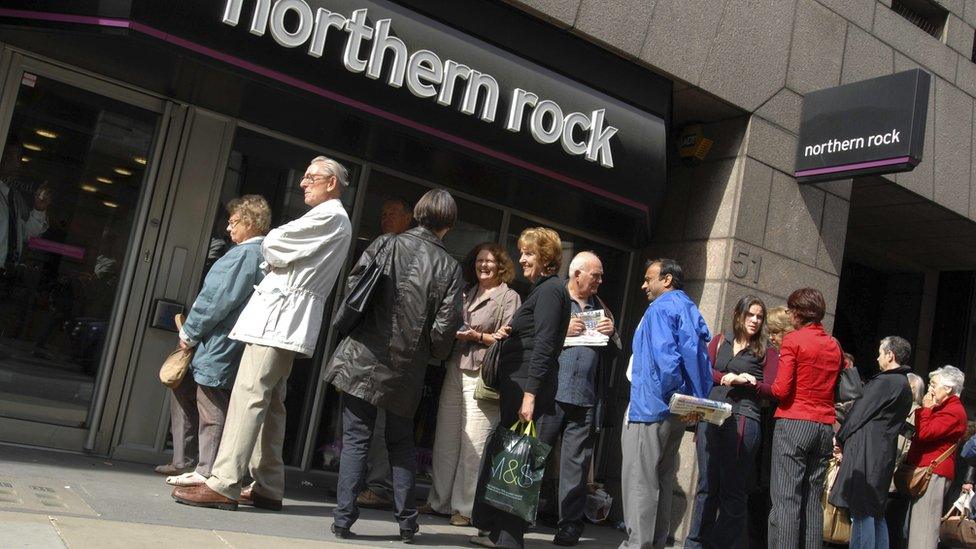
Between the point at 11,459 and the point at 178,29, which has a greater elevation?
the point at 178,29

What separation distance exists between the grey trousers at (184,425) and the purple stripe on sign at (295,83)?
1.99 m

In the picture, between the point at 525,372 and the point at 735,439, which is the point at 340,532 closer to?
the point at 525,372

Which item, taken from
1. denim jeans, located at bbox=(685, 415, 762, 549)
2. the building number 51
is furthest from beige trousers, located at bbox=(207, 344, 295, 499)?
the building number 51

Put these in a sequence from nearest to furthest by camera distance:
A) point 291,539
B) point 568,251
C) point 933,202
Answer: point 291,539, point 568,251, point 933,202

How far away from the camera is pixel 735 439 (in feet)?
20.2

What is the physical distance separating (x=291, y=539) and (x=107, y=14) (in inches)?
123

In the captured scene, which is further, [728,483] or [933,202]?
[933,202]

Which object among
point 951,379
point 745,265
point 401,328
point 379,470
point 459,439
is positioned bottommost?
point 379,470

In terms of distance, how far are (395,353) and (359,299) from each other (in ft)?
1.16

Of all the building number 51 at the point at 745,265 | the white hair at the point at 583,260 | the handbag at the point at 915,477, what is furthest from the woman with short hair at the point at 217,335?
the handbag at the point at 915,477

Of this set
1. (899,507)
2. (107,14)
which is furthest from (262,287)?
(899,507)

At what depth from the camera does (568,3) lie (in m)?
7.07

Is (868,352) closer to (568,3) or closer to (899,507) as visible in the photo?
(899,507)

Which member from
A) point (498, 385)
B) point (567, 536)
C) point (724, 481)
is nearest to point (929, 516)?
point (724, 481)
